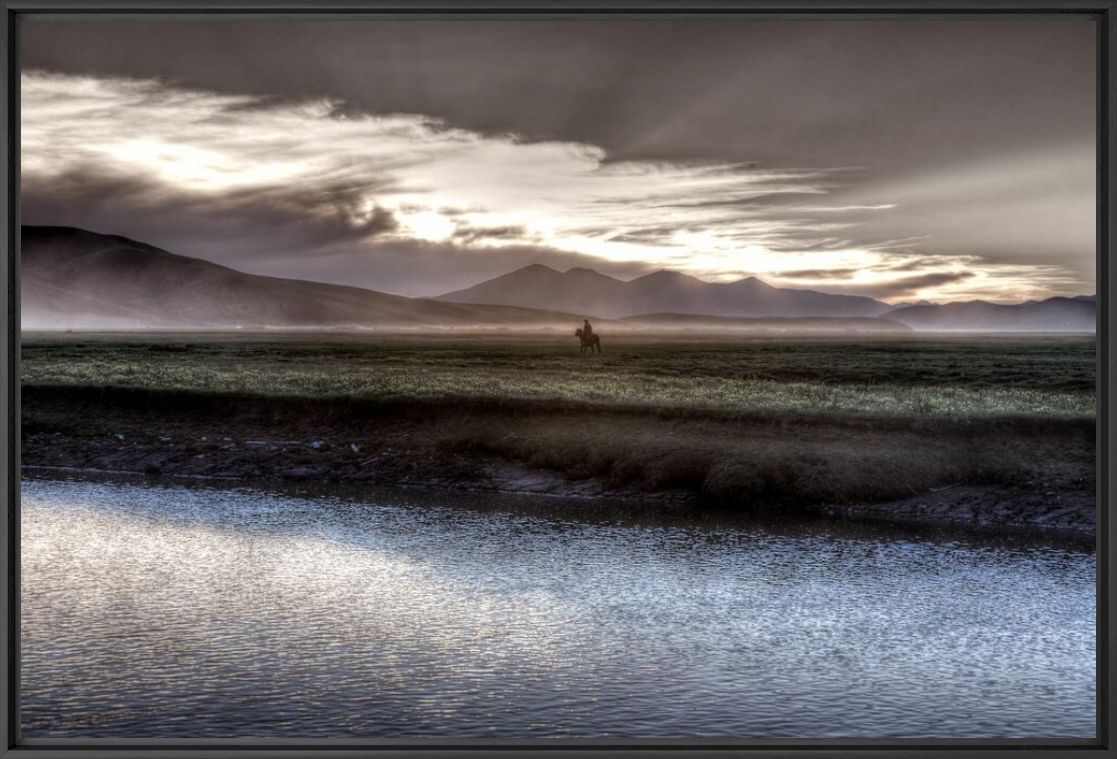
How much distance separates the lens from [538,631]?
12.6 m

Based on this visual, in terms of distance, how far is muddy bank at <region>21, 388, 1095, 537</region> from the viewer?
21.7 metres

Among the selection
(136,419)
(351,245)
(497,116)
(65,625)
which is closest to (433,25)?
(497,116)

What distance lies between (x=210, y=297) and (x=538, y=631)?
57733 millimetres

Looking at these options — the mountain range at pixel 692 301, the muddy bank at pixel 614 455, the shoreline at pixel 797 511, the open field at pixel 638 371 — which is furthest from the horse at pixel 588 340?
the shoreline at pixel 797 511

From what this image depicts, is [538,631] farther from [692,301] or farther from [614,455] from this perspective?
[692,301]

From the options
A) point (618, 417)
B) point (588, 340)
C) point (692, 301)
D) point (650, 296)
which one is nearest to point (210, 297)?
point (650, 296)

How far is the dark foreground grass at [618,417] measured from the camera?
2352 centimetres

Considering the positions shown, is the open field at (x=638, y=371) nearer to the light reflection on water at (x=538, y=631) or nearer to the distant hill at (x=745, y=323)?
the distant hill at (x=745, y=323)

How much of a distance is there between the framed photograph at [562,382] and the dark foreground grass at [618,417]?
20 cm

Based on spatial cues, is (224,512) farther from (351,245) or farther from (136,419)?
(351,245)

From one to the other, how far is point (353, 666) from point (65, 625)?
4248 millimetres

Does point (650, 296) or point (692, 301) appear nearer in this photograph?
point (692, 301)

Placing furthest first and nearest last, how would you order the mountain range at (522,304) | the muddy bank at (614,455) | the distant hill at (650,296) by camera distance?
the distant hill at (650,296) < the mountain range at (522,304) < the muddy bank at (614,455)

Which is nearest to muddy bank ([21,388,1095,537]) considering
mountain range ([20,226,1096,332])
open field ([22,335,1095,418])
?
open field ([22,335,1095,418])
